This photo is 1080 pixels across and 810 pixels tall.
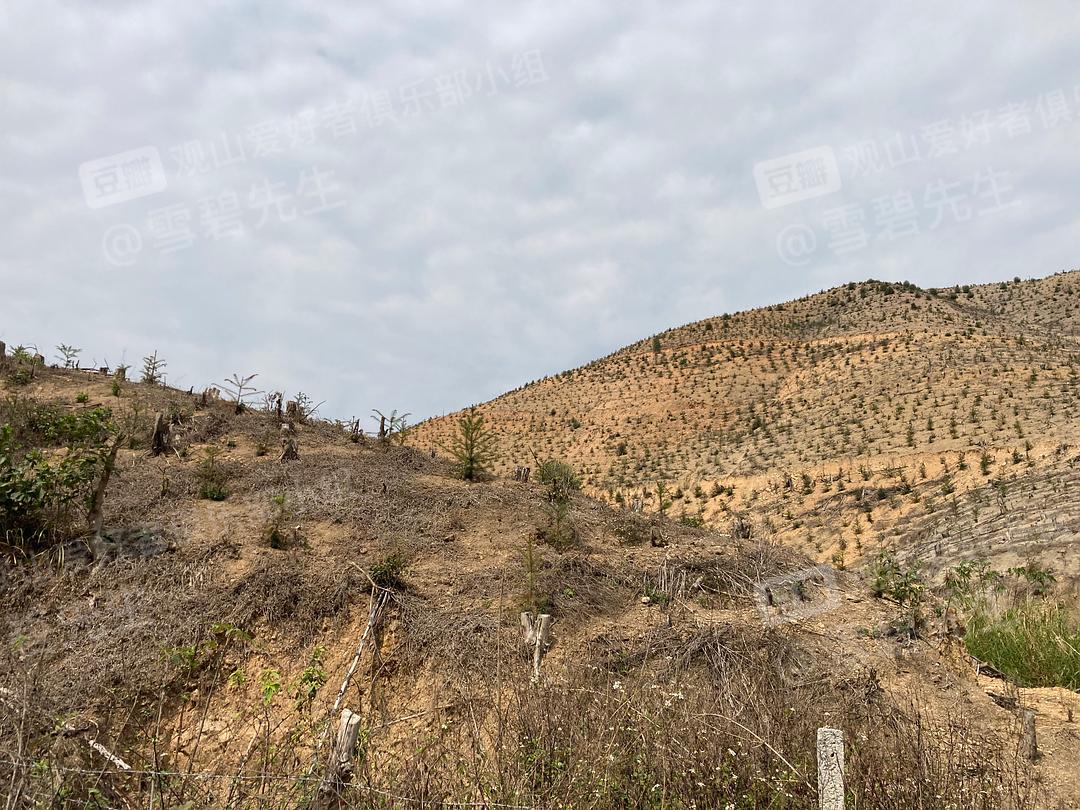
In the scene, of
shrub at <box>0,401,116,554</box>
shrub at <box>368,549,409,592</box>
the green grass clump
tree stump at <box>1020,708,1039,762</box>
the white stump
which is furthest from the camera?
shrub at <box>368,549,409,592</box>

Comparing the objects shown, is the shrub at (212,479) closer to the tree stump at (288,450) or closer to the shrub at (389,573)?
the tree stump at (288,450)

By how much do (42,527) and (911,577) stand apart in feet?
31.5

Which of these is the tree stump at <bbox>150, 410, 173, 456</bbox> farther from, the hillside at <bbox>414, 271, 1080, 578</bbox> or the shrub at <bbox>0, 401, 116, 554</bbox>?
the hillside at <bbox>414, 271, 1080, 578</bbox>

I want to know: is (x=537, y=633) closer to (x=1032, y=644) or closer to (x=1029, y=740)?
(x=1029, y=740)

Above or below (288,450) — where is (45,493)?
below

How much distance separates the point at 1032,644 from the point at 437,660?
5.51m

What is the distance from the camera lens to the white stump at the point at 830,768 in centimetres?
278

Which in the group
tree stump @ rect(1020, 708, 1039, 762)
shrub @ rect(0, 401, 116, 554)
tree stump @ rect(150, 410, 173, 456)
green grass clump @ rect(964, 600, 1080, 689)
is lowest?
tree stump @ rect(1020, 708, 1039, 762)

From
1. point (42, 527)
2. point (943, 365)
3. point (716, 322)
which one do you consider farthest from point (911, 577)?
point (716, 322)

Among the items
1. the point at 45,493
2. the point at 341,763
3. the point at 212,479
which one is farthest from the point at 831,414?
the point at 341,763

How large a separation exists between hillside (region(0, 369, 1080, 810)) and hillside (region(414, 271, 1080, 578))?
4451mm

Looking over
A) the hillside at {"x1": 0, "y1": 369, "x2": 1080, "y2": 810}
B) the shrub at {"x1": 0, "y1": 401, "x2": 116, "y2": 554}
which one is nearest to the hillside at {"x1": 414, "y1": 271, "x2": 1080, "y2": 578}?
the hillside at {"x1": 0, "y1": 369, "x2": 1080, "y2": 810}

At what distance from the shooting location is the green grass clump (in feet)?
19.6

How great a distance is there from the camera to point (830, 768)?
9.24ft
